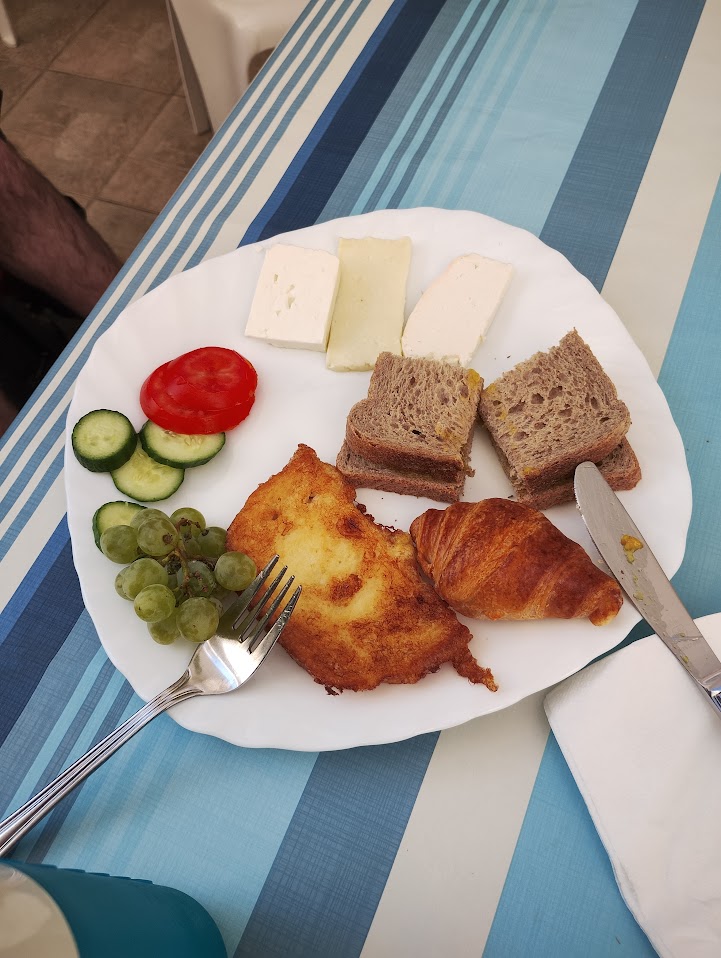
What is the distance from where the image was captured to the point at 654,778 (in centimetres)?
135

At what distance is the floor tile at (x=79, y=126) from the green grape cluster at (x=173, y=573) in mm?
3616

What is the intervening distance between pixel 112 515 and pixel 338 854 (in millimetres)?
835

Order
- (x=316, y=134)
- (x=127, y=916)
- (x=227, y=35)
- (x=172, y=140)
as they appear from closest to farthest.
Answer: (x=127, y=916) < (x=316, y=134) < (x=227, y=35) < (x=172, y=140)

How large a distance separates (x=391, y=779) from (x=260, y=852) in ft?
0.93

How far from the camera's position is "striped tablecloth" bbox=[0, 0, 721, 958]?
1.41 metres

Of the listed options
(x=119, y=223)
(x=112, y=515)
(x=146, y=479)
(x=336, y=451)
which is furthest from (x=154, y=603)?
(x=119, y=223)

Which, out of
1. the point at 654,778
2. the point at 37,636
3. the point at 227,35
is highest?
the point at 227,35

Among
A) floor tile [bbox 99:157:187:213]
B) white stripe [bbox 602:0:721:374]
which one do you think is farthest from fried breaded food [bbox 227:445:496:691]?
floor tile [bbox 99:157:187:213]

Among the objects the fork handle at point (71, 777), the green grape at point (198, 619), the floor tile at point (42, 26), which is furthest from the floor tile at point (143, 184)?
the fork handle at point (71, 777)

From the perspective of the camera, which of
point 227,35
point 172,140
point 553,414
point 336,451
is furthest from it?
point 172,140

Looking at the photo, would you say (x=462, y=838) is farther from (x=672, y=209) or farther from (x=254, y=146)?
(x=254, y=146)

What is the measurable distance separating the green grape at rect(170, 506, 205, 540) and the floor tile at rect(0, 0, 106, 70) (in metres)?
4.78

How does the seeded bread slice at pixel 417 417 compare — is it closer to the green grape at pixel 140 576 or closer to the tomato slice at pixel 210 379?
the tomato slice at pixel 210 379

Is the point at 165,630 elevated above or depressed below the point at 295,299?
below
